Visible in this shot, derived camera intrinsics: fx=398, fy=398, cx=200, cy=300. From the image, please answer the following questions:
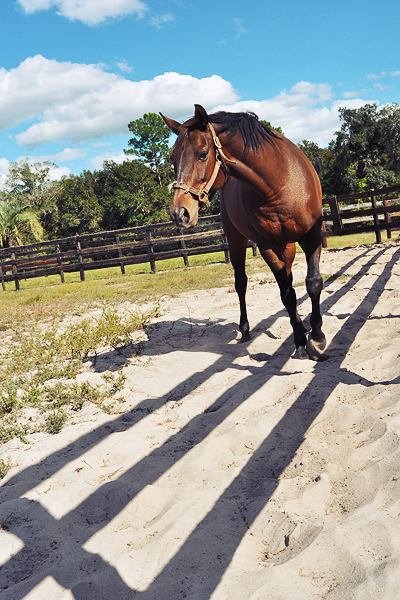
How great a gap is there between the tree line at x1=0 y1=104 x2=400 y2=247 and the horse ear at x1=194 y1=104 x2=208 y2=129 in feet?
89.2

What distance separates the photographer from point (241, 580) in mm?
1461

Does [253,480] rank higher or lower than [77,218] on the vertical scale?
lower

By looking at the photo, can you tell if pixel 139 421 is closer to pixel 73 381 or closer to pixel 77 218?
pixel 73 381

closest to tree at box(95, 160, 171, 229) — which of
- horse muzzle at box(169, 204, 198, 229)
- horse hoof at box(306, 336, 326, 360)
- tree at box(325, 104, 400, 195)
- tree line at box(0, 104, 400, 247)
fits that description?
tree line at box(0, 104, 400, 247)

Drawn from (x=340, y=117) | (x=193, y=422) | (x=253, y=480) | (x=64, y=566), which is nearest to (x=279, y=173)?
(x=193, y=422)

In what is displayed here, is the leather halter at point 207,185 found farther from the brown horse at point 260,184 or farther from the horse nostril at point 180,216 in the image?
the horse nostril at point 180,216

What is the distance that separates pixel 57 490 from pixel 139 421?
0.81m

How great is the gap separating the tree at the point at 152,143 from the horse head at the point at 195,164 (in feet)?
128

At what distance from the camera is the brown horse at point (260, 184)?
2.94 meters

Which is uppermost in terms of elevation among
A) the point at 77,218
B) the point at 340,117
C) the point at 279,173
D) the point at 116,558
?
the point at 340,117

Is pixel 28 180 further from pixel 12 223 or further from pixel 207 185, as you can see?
pixel 207 185

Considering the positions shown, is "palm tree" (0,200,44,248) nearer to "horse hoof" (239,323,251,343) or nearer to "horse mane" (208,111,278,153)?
"horse hoof" (239,323,251,343)

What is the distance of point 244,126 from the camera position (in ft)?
10.8

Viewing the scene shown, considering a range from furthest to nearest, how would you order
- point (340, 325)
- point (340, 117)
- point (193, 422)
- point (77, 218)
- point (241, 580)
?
point (77, 218), point (340, 117), point (340, 325), point (193, 422), point (241, 580)
